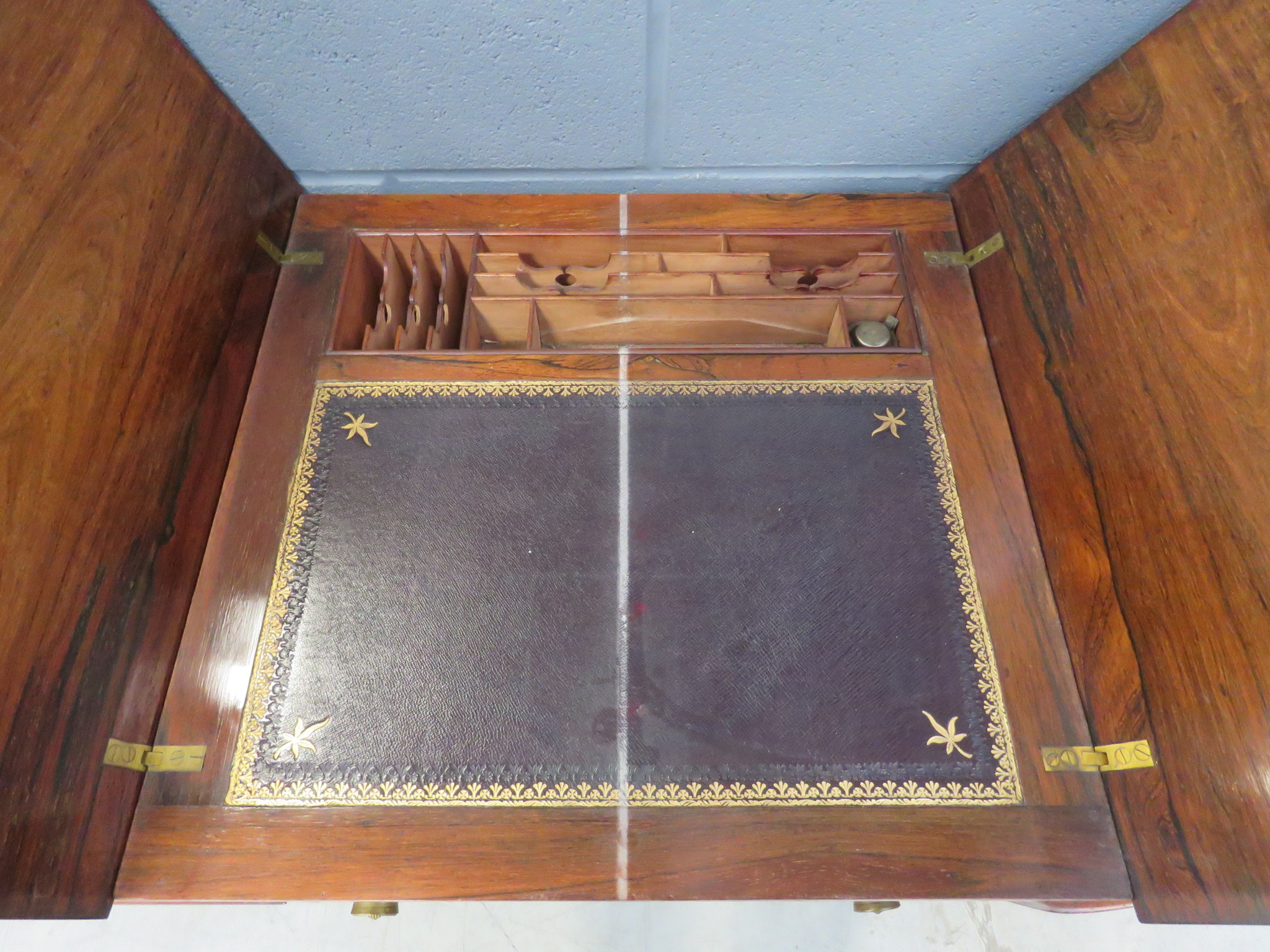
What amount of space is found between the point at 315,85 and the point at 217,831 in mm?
1637

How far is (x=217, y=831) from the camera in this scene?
1284 mm

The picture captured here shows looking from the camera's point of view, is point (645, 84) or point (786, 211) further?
point (786, 211)

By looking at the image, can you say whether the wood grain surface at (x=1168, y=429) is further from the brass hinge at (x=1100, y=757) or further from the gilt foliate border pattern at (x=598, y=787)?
the gilt foliate border pattern at (x=598, y=787)

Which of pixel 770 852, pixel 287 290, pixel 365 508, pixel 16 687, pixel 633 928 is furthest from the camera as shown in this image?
pixel 633 928

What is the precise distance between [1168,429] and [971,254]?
0.78 m

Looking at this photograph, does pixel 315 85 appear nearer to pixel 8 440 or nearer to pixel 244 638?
pixel 8 440

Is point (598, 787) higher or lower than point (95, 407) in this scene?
lower

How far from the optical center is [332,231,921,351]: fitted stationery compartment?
1838 millimetres

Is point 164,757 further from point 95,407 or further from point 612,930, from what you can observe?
point 612,930

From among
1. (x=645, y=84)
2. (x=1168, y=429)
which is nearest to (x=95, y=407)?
(x=645, y=84)

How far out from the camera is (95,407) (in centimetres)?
126

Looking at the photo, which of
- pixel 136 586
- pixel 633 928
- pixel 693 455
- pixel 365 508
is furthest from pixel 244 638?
pixel 633 928

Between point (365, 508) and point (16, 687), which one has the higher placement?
point (365, 508)

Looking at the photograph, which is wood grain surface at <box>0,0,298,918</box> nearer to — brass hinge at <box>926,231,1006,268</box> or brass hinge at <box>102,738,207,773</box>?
brass hinge at <box>102,738,207,773</box>
